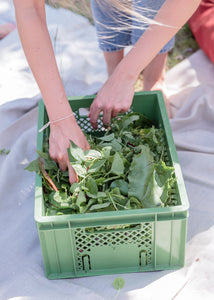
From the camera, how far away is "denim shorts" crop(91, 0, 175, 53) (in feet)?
4.41

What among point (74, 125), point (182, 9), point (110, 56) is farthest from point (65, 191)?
point (110, 56)

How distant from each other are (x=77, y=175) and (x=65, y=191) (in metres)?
0.06

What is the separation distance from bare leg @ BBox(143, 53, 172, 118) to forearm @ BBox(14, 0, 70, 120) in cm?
65

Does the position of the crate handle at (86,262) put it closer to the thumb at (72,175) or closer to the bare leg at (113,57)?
the thumb at (72,175)

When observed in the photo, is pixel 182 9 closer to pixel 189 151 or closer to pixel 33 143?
pixel 189 151

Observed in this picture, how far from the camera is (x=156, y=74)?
5.39 feet

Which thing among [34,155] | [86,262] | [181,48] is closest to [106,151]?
[86,262]

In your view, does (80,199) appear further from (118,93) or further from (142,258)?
(118,93)

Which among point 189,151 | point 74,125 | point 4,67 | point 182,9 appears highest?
point 182,9

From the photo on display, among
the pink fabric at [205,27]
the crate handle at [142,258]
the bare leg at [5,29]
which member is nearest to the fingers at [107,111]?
the crate handle at [142,258]

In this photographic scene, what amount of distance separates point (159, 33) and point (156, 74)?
526 millimetres

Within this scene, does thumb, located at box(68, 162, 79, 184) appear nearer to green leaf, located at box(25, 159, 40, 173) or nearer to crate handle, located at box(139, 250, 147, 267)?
green leaf, located at box(25, 159, 40, 173)

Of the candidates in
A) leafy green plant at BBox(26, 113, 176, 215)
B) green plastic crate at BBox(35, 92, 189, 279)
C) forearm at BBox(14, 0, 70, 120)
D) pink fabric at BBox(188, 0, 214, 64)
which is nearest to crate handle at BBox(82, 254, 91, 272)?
green plastic crate at BBox(35, 92, 189, 279)

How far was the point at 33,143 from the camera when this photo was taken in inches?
60.7
